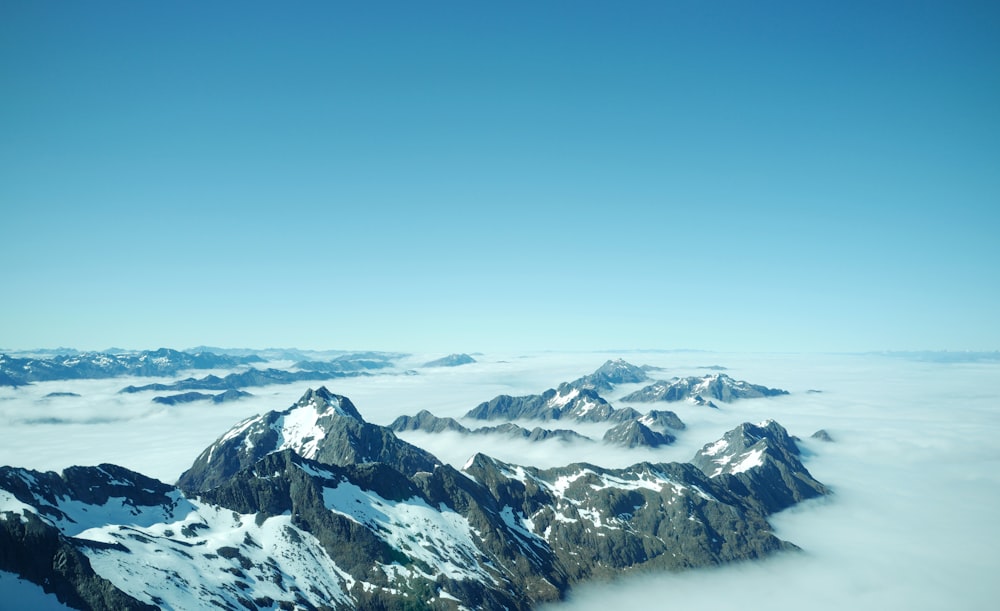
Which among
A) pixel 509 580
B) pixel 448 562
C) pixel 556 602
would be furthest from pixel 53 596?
pixel 556 602

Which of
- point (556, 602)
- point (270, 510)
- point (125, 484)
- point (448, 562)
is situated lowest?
point (556, 602)

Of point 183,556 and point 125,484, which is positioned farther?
point 125,484

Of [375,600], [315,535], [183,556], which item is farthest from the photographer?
[315,535]

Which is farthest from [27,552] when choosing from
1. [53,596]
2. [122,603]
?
[122,603]

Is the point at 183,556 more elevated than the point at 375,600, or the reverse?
the point at 183,556

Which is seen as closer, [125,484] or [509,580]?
[125,484]

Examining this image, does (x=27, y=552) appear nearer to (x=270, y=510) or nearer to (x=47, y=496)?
(x=47, y=496)

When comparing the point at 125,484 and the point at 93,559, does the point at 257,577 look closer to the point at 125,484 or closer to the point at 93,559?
the point at 93,559

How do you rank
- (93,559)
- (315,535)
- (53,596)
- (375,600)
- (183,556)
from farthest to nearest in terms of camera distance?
(315,535), (375,600), (183,556), (93,559), (53,596)

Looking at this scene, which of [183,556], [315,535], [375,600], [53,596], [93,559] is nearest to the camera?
[53,596]
